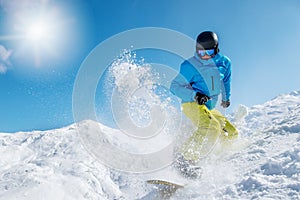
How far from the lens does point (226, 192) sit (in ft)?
16.9

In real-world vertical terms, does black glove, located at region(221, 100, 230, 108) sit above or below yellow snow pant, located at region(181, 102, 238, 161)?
above

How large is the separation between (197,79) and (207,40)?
881mm

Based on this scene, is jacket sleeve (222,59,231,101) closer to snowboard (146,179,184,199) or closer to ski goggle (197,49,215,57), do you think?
ski goggle (197,49,215,57)

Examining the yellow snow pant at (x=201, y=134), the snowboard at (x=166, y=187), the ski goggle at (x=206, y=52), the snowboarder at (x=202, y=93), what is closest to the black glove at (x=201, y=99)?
the snowboarder at (x=202, y=93)

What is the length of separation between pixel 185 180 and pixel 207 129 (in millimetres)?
1189

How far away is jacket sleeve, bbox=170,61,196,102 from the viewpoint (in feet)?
24.2

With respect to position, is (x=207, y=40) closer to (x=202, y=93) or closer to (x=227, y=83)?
(x=202, y=93)

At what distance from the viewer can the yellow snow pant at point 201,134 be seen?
7.10 m

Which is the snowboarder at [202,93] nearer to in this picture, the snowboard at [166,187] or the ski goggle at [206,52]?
the ski goggle at [206,52]

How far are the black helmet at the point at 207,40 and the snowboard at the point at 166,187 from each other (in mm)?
2818

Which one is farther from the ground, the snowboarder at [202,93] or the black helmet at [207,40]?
the black helmet at [207,40]

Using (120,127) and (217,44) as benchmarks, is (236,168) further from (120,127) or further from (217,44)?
(120,127)

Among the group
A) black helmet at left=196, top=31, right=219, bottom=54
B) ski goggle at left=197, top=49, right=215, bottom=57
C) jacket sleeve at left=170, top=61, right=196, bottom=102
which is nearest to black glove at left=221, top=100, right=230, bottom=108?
jacket sleeve at left=170, top=61, right=196, bottom=102

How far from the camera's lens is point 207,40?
6.96 meters
